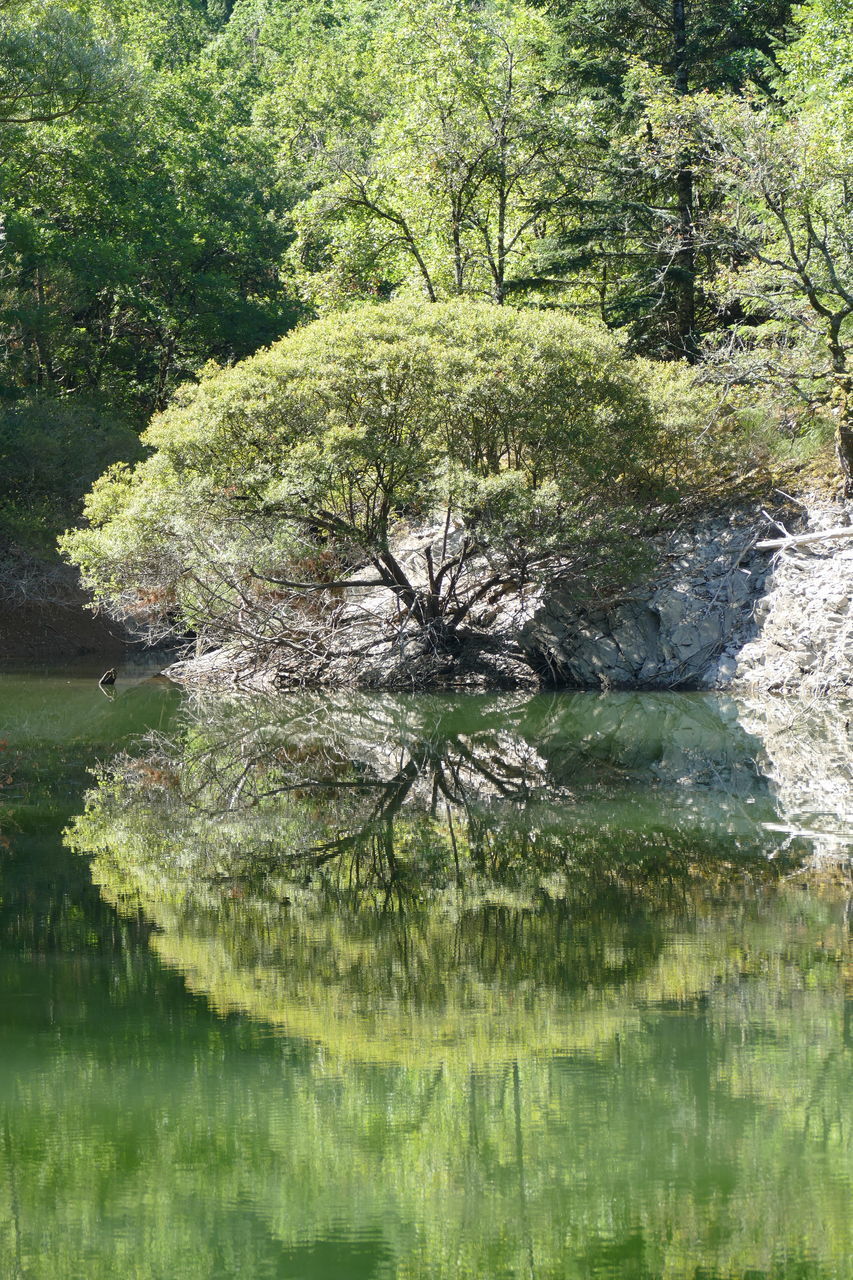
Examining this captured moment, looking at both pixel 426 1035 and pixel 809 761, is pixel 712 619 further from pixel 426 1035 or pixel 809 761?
pixel 426 1035

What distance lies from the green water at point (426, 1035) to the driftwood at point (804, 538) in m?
7.86

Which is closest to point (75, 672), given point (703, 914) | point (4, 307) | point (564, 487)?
point (4, 307)

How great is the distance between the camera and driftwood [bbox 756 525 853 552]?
59.6 ft

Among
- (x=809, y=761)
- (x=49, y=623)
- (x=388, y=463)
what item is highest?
(x=388, y=463)

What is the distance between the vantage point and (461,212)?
2559cm

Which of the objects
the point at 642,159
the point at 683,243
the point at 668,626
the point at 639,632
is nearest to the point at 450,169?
the point at 642,159

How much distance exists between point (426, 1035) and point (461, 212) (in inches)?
899

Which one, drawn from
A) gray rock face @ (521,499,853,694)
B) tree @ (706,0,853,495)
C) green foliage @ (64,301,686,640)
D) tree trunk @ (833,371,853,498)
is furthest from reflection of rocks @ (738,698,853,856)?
tree @ (706,0,853,495)

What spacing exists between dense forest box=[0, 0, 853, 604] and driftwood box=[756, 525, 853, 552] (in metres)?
1.78

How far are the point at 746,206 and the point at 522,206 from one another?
528cm

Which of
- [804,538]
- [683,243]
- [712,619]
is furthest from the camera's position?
[683,243]

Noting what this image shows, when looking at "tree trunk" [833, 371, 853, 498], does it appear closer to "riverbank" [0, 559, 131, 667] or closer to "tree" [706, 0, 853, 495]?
"tree" [706, 0, 853, 495]

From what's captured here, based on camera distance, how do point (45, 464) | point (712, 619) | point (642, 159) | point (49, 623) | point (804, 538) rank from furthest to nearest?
point (49, 623) → point (45, 464) → point (642, 159) → point (712, 619) → point (804, 538)

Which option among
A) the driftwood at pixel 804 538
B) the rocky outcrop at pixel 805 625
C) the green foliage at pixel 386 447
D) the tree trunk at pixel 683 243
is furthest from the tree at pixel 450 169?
the rocky outcrop at pixel 805 625
